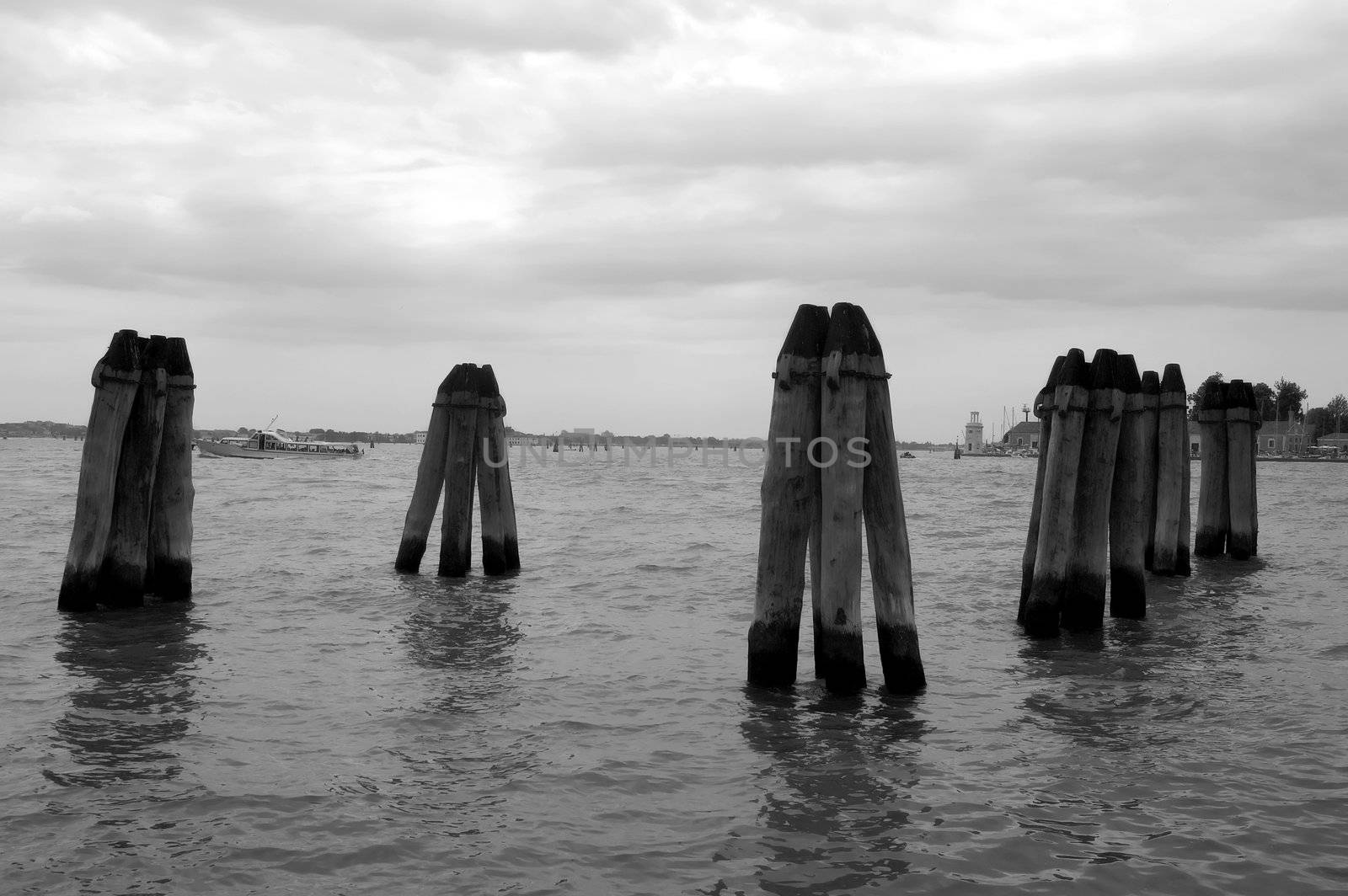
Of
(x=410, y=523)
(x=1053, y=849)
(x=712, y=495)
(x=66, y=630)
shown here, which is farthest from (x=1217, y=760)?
(x=712, y=495)

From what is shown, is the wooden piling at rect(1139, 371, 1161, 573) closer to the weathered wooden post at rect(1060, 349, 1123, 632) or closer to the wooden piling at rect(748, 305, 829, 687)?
the weathered wooden post at rect(1060, 349, 1123, 632)

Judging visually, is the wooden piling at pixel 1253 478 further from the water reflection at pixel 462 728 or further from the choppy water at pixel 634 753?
the water reflection at pixel 462 728

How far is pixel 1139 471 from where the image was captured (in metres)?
11.4

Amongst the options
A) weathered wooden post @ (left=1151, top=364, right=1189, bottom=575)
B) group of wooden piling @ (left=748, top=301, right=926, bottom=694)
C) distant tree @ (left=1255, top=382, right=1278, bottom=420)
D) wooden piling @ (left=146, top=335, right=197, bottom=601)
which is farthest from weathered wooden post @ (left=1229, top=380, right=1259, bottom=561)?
distant tree @ (left=1255, top=382, right=1278, bottom=420)

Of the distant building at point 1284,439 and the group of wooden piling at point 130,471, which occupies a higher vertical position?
the distant building at point 1284,439

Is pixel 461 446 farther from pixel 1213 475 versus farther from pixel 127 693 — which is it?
pixel 1213 475

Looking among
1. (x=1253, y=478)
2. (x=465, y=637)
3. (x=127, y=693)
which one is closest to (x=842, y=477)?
(x=465, y=637)

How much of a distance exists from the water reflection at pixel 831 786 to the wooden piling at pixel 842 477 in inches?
25.9

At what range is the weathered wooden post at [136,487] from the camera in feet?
37.5

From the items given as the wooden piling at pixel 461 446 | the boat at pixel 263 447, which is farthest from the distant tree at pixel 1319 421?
the wooden piling at pixel 461 446

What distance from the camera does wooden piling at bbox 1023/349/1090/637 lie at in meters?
10.9

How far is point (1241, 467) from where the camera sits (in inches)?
714

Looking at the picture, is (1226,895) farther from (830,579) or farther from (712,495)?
(712,495)

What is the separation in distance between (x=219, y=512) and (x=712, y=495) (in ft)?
73.9
